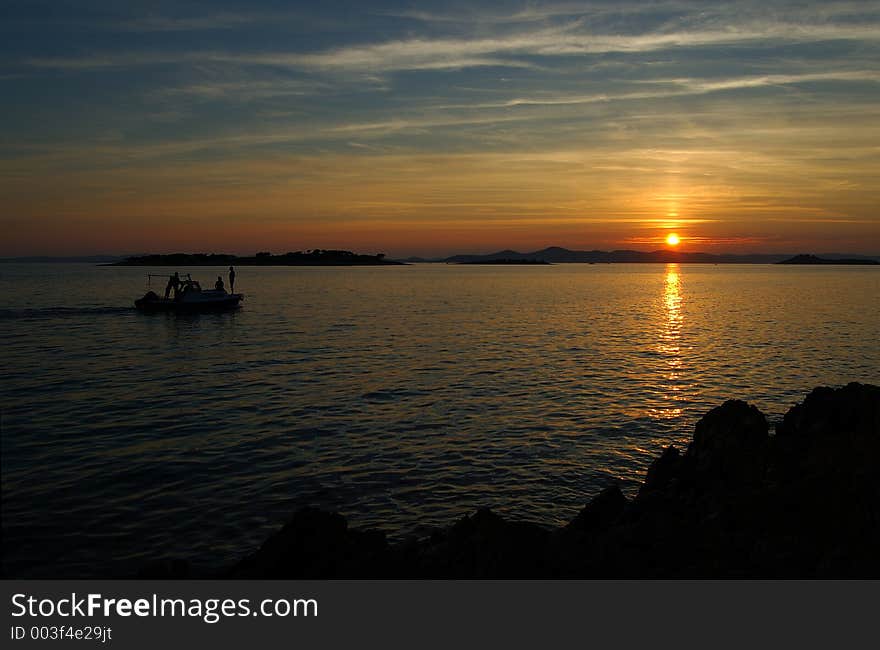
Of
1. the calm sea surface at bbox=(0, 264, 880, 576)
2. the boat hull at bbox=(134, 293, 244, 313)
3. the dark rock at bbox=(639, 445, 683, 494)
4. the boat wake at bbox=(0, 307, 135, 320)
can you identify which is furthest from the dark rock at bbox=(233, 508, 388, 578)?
the boat hull at bbox=(134, 293, 244, 313)

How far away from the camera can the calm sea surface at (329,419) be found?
51.3 feet

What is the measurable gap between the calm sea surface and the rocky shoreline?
295 cm

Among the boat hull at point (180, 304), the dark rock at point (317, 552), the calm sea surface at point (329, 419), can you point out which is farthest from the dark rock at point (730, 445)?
the boat hull at point (180, 304)

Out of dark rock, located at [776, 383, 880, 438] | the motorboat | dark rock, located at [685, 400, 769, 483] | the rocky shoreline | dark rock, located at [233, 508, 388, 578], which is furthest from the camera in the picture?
the motorboat

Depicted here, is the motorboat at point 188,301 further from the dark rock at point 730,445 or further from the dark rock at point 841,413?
the dark rock at point 841,413

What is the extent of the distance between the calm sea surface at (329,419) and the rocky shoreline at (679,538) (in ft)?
9.69

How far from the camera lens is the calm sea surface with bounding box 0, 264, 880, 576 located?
15.6m

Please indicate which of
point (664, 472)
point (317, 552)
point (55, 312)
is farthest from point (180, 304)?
point (317, 552)

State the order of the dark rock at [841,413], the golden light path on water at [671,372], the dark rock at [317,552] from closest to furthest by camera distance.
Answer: the dark rock at [317,552] < the dark rock at [841,413] < the golden light path on water at [671,372]

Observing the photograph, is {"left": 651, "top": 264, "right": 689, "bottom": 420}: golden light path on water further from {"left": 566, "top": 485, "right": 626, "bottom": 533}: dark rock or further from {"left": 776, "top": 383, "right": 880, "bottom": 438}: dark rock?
{"left": 566, "top": 485, "right": 626, "bottom": 533}: dark rock

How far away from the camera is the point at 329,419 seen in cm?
2525

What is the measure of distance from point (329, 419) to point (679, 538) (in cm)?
1583

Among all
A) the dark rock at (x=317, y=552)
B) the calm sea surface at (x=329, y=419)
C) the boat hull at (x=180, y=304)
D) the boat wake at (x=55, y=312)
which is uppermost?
the boat hull at (x=180, y=304)
